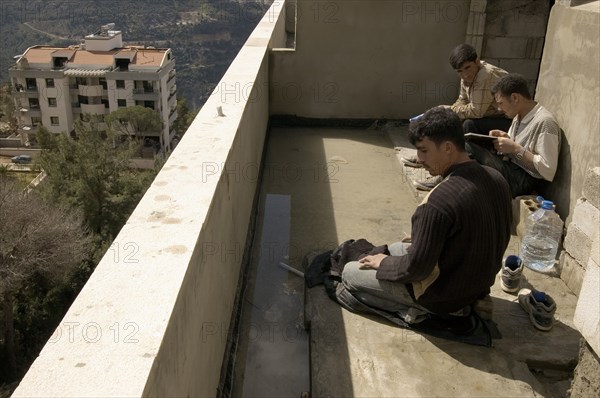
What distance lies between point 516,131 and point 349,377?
7.88 feet

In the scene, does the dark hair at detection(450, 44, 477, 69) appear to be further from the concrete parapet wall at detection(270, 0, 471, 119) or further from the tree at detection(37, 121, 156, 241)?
the tree at detection(37, 121, 156, 241)

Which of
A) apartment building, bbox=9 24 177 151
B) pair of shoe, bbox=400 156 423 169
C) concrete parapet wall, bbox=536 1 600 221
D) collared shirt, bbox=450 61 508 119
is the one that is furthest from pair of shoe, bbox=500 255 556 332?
apartment building, bbox=9 24 177 151

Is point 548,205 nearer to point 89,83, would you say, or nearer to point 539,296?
point 539,296

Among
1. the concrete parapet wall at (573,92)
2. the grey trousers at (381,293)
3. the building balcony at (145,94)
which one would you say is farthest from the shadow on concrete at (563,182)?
the building balcony at (145,94)

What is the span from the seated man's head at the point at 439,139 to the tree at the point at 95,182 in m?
23.2

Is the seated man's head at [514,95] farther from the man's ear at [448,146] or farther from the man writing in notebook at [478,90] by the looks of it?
the man's ear at [448,146]

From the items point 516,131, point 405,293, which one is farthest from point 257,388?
point 516,131

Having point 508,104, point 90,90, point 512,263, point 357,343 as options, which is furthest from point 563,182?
point 90,90

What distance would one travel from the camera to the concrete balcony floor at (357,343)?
9.44 ft

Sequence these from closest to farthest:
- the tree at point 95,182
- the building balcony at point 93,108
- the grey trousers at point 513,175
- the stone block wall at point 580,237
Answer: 1. the stone block wall at point 580,237
2. the grey trousers at point 513,175
3. the tree at point 95,182
4. the building balcony at point 93,108

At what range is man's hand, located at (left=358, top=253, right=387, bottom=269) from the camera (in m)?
3.20

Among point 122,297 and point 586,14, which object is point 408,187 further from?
point 122,297

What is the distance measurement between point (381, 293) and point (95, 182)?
2457 cm

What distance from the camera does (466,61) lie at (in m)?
4.79
